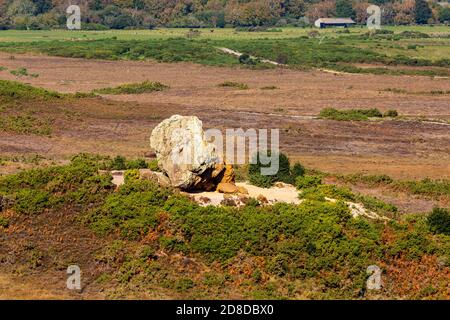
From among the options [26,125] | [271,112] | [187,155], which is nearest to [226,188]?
[187,155]

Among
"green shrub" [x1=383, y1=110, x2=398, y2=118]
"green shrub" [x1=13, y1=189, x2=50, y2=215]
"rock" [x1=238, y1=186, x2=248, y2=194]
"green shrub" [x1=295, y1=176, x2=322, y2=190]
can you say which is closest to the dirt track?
"green shrub" [x1=383, y1=110, x2=398, y2=118]

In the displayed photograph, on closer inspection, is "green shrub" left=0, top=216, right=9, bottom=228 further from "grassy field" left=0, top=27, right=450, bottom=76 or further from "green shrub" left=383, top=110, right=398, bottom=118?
"grassy field" left=0, top=27, right=450, bottom=76

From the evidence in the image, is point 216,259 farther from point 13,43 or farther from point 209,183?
point 13,43

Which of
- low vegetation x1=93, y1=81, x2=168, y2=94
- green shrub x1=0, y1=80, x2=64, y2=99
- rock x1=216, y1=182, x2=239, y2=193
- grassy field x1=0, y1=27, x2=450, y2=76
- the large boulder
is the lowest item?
grassy field x1=0, y1=27, x2=450, y2=76

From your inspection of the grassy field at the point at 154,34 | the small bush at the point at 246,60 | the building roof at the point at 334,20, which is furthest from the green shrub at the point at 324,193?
the building roof at the point at 334,20

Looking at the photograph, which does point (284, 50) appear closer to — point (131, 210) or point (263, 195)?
point (263, 195)
